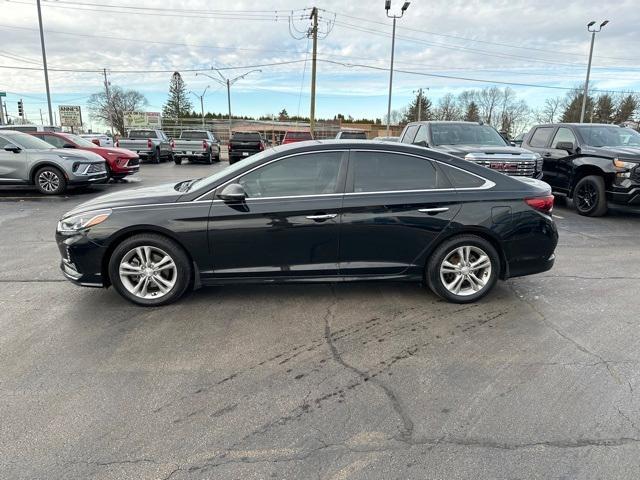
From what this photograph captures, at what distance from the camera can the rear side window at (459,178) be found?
444 centimetres

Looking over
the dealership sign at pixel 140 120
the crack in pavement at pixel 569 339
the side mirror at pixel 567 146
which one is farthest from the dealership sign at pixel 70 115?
the crack in pavement at pixel 569 339

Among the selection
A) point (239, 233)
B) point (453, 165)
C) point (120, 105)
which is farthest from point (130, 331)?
point (120, 105)

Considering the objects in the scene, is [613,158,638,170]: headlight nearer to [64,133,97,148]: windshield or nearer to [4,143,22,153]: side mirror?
[4,143,22,153]: side mirror

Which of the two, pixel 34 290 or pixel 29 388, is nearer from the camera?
pixel 29 388

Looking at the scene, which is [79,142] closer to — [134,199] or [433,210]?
[134,199]

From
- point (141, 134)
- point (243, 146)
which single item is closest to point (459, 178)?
point (243, 146)

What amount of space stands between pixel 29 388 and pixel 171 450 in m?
1.29

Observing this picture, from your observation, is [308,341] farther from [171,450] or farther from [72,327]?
[72,327]

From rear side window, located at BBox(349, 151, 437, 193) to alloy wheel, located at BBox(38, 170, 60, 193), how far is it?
10091 millimetres

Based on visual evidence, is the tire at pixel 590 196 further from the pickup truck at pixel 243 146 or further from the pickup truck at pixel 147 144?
the pickup truck at pixel 147 144

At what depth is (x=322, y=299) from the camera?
4.59 m

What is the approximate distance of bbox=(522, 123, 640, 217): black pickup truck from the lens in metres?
8.66

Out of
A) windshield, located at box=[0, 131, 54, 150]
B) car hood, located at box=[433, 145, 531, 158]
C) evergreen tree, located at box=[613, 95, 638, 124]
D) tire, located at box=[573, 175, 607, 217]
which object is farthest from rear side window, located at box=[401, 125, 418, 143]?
evergreen tree, located at box=[613, 95, 638, 124]

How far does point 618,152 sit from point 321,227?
7.64 m
